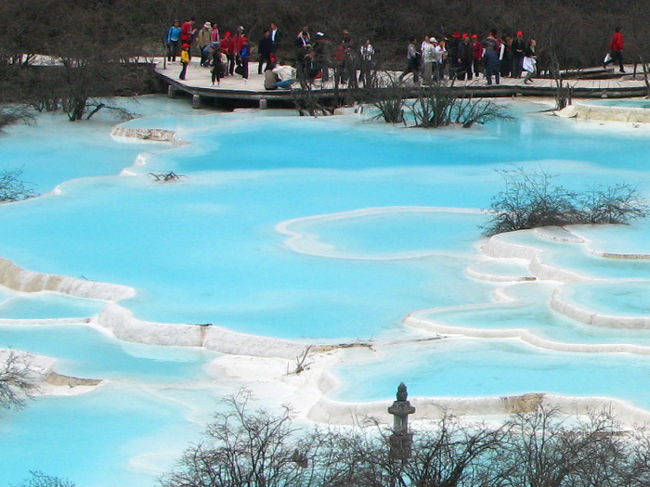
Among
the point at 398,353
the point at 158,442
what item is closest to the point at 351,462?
the point at 158,442

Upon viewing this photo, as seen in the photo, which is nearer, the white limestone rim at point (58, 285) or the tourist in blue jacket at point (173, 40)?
the white limestone rim at point (58, 285)

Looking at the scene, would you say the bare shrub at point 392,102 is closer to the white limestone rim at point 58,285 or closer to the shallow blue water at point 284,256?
the shallow blue water at point 284,256

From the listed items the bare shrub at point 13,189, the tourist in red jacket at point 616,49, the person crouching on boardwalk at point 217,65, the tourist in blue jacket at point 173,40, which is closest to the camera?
the bare shrub at point 13,189

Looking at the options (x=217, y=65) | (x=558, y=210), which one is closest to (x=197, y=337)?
(x=558, y=210)

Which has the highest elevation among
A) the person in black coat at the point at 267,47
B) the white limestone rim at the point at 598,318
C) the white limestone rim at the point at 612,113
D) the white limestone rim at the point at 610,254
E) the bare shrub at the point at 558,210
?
the person in black coat at the point at 267,47

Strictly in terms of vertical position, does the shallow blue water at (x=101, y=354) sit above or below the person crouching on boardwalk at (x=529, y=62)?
below

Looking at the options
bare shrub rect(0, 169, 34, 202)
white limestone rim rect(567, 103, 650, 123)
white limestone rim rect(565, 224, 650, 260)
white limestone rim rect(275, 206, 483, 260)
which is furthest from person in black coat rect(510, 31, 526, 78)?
white limestone rim rect(565, 224, 650, 260)

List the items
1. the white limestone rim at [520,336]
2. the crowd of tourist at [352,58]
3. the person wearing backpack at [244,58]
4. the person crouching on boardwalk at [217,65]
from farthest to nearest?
the person wearing backpack at [244,58], the person crouching on boardwalk at [217,65], the crowd of tourist at [352,58], the white limestone rim at [520,336]

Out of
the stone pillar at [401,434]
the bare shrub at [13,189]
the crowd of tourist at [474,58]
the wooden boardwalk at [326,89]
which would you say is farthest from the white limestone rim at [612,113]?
the stone pillar at [401,434]

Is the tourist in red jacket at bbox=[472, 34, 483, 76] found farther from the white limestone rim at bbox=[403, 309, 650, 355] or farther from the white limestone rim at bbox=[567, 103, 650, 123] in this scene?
the white limestone rim at bbox=[403, 309, 650, 355]

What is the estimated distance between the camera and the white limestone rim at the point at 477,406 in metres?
8.07

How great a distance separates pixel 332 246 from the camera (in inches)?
505

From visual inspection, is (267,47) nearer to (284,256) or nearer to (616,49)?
(616,49)

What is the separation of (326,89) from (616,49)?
6.20 m
